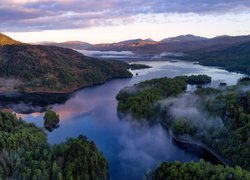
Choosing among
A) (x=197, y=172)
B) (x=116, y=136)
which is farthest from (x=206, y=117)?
(x=197, y=172)

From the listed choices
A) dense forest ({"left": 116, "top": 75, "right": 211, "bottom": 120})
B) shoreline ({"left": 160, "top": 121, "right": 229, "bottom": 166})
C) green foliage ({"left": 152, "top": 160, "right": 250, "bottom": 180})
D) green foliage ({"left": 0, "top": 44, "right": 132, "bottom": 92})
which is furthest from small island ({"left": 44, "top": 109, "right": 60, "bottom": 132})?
green foliage ({"left": 0, "top": 44, "right": 132, "bottom": 92})

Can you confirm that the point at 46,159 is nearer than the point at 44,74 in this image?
Yes

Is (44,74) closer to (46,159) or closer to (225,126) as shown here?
(225,126)

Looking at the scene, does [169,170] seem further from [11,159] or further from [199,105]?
[199,105]

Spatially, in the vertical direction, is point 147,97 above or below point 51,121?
above

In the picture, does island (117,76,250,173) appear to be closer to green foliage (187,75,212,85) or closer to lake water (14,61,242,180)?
lake water (14,61,242,180)

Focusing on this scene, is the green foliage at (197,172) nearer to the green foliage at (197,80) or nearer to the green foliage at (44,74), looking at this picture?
the green foliage at (44,74)

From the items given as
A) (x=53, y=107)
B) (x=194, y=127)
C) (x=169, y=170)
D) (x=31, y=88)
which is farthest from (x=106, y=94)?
(x=169, y=170)
